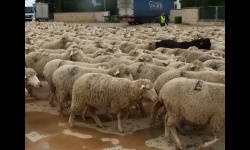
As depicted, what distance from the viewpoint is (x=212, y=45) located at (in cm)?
1263

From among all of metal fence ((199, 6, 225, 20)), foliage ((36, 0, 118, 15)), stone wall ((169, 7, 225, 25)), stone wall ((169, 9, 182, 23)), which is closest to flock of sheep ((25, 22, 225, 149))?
stone wall ((169, 7, 225, 25))

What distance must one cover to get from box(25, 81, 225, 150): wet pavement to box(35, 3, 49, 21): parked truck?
46281mm

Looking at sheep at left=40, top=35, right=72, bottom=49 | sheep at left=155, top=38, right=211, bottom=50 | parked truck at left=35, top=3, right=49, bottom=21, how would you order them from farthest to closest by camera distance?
parked truck at left=35, top=3, right=49, bottom=21 < sheep at left=155, top=38, right=211, bottom=50 < sheep at left=40, top=35, right=72, bottom=49

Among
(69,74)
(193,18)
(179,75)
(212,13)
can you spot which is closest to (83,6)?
(193,18)

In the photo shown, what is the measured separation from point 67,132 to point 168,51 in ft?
18.3

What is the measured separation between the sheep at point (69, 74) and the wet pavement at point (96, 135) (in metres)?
0.57

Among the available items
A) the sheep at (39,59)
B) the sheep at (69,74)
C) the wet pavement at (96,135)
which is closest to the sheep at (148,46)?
the sheep at (39,59)

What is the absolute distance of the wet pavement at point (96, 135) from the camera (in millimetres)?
5707

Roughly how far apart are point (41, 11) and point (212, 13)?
1116 inches

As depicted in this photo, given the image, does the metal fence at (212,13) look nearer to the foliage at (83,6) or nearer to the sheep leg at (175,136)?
the foliage at (83,6)

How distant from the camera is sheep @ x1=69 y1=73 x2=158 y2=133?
6.23 metres

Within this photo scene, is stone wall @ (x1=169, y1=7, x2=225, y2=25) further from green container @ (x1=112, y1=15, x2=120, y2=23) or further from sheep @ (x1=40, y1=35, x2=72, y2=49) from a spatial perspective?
sheep @ (x1=40, y1=35, x2=72, y2=49)
